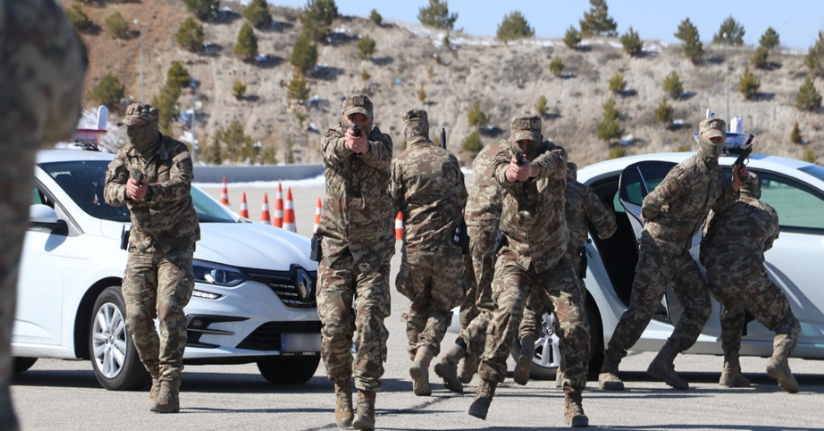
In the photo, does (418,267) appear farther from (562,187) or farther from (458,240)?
(562,187)

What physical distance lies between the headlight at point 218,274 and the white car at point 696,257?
6.51 feet

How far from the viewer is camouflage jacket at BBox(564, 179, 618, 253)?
8297 millimetres

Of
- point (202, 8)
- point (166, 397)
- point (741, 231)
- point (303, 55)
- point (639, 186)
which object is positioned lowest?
point (166, 397)

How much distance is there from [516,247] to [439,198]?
144 cm

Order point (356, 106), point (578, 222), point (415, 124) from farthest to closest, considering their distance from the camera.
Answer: point (415, 124) < point (578, 222) < point (356, 106)

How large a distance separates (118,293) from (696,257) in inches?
160

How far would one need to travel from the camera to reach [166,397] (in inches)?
278

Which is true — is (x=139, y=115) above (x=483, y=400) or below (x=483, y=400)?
above

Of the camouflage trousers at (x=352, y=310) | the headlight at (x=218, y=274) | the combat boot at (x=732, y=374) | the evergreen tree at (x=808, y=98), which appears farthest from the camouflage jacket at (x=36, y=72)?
the evergreen tree at (x=808, y=98)

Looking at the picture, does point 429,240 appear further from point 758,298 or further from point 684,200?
point 758,298

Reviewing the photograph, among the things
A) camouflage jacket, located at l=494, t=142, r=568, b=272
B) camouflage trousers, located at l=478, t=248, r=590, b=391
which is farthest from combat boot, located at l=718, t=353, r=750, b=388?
camouflage jacket, located at l=494, t=142, r=568, b=272

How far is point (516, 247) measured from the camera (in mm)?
6906

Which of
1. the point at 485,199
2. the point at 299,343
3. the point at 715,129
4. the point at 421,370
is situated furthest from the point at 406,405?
the point at 715,129

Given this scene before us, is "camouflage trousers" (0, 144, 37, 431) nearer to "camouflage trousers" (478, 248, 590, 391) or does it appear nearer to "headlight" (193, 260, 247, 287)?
"camouflage trousers" (478, 248, 590, 391)
